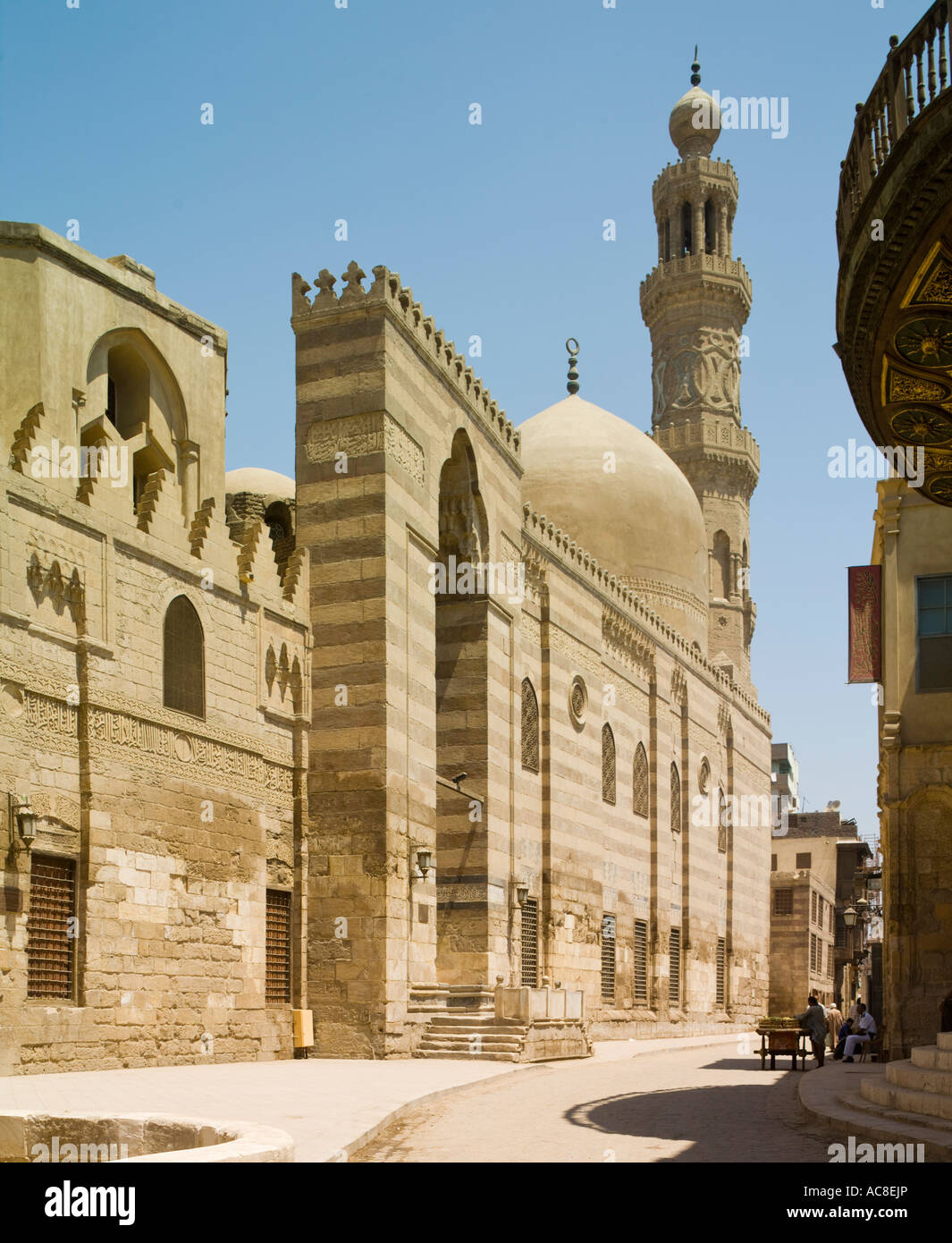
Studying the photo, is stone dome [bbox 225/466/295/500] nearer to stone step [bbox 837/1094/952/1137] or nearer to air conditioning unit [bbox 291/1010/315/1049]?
air conditioning unit [bbox 291/1010/315/1049]

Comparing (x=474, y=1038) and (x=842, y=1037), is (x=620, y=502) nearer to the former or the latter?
(x=842, y=1037)

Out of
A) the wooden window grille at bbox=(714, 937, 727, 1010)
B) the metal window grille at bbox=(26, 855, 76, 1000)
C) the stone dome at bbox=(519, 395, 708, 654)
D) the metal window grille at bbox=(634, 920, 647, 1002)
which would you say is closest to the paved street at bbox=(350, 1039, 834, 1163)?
the metal window grille at bbox=(26, 855, 76, 1000)

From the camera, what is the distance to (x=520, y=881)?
24.3m

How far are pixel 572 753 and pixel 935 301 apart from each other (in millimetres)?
18300

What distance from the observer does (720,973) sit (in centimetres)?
3797

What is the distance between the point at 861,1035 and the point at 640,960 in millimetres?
12432

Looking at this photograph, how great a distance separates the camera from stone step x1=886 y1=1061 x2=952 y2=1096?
9930 mm

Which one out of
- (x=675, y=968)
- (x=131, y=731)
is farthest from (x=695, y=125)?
(x=131, y=731)

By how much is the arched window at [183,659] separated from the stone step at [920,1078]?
8988mm

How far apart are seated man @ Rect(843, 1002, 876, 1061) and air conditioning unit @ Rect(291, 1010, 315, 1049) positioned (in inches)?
286

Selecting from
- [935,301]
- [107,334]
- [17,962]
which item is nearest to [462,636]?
[107,334]

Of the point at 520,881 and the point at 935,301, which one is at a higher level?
the point at 935,301

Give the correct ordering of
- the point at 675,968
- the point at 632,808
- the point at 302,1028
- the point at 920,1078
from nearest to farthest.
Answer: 1. the point at 920,1078
2. the point at 302,1028
3. the point at 632,808
4. the point at 675,968
